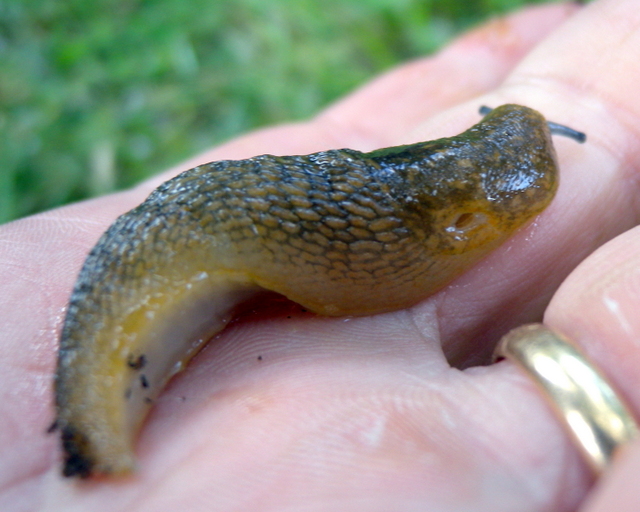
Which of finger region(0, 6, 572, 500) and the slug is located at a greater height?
the slug

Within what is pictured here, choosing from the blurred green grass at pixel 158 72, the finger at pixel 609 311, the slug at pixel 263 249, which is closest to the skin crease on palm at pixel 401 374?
the finger at pixel 609 311

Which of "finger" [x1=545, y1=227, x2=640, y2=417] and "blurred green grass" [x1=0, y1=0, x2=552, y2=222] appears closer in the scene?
"finger" [x1=545, y1=227, x2=640, y2=417]

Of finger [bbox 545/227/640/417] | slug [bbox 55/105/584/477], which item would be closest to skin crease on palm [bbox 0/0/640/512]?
finger [bbox 545/227/640/417]

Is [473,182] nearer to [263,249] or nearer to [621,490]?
[263,249]

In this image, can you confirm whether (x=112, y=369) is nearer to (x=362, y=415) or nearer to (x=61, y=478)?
(x=61, y=478)

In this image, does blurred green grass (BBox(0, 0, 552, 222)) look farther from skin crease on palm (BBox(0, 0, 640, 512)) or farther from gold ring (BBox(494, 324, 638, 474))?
gold ring (BBox(494, 324, 638, 474))

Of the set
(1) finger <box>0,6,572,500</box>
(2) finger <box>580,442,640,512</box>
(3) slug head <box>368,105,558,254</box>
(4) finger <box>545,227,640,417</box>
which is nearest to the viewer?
(2) finger <box>580,442,640,512</box>

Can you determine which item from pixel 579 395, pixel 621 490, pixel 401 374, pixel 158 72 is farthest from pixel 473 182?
pixel 158 72

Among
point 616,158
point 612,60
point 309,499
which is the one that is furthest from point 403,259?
point 612,60
